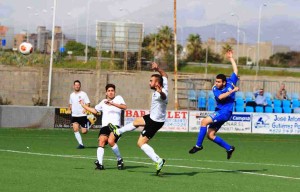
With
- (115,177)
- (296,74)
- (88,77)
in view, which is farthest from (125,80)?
(115,177)

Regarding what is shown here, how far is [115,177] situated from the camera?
16.3 metres

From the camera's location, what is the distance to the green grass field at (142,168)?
14961mm

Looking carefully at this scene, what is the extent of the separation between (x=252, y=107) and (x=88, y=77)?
524 inches

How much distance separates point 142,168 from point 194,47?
84.5 m

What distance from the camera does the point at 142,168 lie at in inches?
744

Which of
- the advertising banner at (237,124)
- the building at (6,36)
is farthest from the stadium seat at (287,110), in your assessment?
the building at (6,36)

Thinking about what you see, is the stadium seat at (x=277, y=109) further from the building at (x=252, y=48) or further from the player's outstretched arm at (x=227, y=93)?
the building at (x=252, y=48)

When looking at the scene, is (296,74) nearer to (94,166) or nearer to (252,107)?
(252,107)

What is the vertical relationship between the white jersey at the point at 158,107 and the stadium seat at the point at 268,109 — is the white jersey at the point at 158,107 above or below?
above

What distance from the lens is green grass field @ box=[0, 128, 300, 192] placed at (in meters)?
15.0

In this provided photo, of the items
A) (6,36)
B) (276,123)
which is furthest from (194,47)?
(276,123)

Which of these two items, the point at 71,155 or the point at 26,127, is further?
the point at 26,127

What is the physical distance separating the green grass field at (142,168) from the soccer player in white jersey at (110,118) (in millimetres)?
298

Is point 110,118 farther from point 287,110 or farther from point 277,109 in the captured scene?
point 287,110
